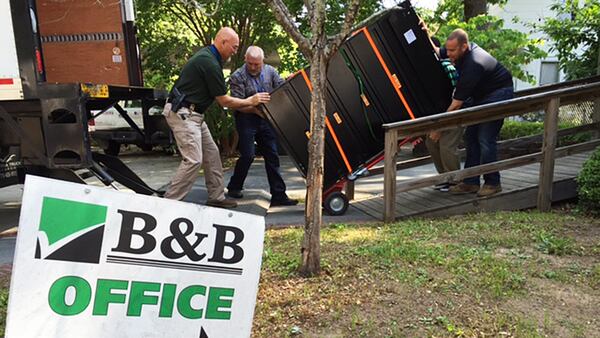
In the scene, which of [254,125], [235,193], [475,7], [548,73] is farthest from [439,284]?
[548,73]

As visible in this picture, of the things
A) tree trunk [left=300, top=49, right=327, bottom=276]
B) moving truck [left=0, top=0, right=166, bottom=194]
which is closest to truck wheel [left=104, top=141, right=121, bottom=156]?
moving truck [left=0, top=0, right=166, bottom=194]

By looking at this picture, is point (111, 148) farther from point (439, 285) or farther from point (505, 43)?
point (439, 285)

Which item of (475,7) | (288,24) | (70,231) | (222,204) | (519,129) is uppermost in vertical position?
(475,7)

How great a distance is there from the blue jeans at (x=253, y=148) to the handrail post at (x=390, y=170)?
62.5 inches

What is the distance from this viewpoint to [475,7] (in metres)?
10.8

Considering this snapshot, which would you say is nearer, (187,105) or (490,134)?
(187,105)

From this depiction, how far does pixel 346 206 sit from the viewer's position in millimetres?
5242

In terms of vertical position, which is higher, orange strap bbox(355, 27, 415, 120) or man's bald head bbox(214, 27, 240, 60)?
man's bald head bbox(214, 27, 240, 60)

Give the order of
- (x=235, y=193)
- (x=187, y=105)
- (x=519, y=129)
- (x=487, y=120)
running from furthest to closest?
(x=519, y=129), (x=235, y=193), (x=487, y=120), (x=187, y=105)

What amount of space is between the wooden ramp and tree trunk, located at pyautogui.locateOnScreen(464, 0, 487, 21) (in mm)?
6356

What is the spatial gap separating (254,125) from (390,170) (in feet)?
6.32

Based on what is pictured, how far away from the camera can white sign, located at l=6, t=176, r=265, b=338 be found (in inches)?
62.5

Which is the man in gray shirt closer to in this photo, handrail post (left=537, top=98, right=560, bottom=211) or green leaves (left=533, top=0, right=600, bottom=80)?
handrail post (left=537, top=98, right=560, bottom=211)

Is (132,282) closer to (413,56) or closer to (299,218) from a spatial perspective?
(299,218)
